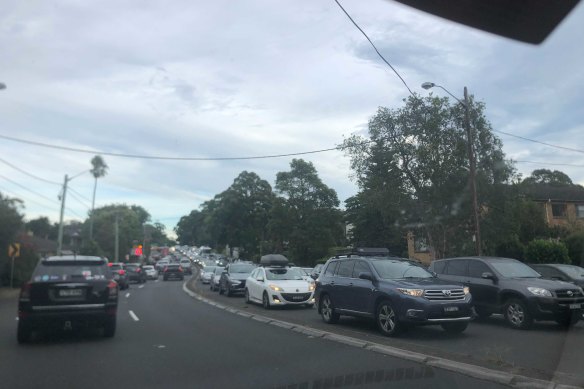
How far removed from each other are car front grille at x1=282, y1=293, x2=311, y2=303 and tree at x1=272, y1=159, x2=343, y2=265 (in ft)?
85.1

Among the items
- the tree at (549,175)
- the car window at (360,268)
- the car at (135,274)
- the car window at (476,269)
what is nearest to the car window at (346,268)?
the car window at (360,268)

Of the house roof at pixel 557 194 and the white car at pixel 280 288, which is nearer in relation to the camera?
the white car at pixel 280 288

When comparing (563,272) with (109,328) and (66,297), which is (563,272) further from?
(66,297)

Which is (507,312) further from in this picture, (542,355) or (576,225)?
(576,225)

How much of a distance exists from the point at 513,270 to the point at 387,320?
413 cm

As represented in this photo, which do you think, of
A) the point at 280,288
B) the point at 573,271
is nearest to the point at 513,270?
the point at 573,271

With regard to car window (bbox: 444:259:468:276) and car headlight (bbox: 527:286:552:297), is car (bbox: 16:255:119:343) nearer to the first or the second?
car window (bbox: 444:259:468:276)

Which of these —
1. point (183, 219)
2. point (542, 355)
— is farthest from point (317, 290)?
point (183, 219)

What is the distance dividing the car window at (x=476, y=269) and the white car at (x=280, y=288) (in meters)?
5.83

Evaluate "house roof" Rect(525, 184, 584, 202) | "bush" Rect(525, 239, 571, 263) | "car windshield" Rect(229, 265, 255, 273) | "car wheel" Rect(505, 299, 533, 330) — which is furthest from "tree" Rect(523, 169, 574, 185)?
"car wheel" Rect(505, 299, 533, 330)

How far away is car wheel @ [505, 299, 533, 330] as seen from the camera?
11617 mm

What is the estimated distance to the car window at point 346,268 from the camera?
12.9 meters

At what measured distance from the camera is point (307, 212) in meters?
44.3

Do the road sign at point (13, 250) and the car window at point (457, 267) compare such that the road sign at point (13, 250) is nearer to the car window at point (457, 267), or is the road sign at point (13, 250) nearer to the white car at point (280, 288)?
the white car at point (280, 288)
